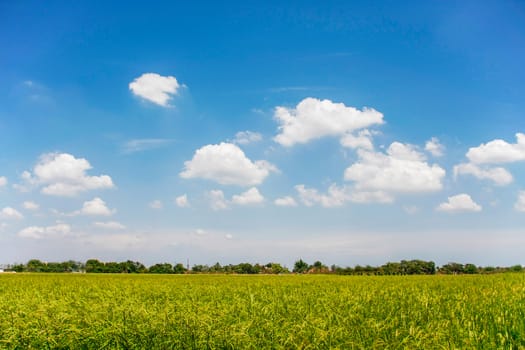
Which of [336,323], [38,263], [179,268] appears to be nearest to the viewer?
[336,323]

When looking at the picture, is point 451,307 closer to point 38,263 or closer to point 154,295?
point 154,295

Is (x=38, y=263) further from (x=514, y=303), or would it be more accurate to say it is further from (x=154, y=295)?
(x=514, y=303)

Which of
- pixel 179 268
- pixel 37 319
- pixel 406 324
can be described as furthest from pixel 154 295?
pixel 179 268

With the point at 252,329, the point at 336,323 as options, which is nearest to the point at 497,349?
the point at 336,323

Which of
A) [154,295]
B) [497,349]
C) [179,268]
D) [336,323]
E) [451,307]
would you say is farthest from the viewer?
[179,268]

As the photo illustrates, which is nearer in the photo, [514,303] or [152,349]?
[152,349]

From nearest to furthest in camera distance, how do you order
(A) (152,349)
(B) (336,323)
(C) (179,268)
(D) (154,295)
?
(A) (152,349)
(B) (336,323)
(D) (154,295)
(C) (179,268)

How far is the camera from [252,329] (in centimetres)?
596

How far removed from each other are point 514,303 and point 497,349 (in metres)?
4.96

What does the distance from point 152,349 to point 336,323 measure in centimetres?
294

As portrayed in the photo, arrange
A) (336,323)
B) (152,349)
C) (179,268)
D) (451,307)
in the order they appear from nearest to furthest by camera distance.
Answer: (152,349)
(336,323)
(451,307)
(179,268)

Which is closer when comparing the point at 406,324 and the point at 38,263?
the point at 406,324

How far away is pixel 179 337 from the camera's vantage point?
5.63 meters

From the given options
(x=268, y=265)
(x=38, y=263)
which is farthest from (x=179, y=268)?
(x=38, y=263)
